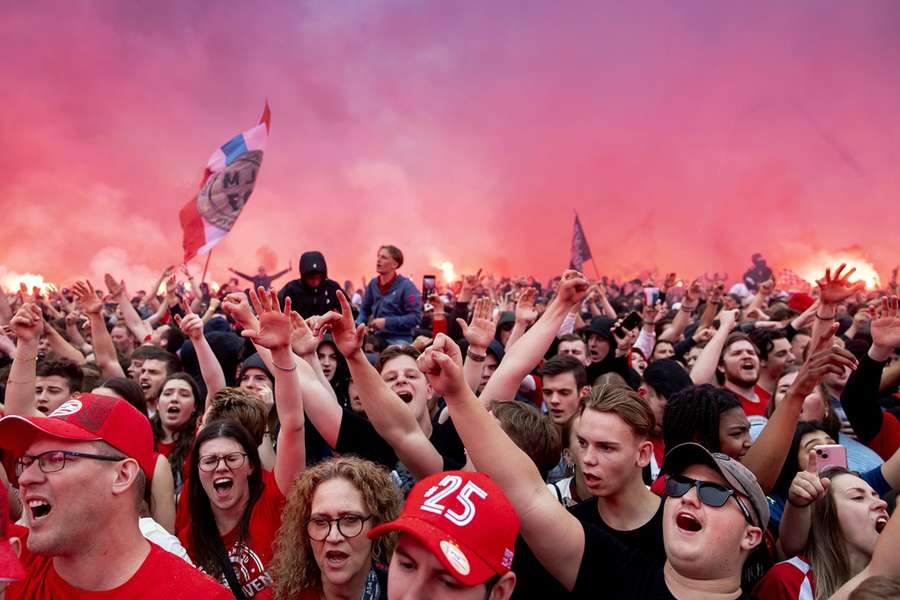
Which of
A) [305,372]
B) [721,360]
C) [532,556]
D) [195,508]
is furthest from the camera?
[721,360]

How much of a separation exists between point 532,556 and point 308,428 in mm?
2164

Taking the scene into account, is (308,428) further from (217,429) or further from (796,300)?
(796,300)

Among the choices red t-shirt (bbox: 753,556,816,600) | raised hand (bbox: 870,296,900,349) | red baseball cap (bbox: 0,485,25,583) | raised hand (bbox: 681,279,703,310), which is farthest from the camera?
raised hand (bbox: 681,279,703,310)

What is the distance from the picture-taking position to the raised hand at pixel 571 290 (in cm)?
325

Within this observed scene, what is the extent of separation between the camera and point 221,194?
10453 millimetres

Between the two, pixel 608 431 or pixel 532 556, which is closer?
pixel 532 556

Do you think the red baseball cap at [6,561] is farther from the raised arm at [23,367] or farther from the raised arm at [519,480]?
the raised arm at [23,367]

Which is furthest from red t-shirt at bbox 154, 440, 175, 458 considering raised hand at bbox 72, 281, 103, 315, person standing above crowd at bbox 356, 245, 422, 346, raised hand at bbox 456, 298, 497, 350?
person standing above crowd at bbox 356, 245, 422, 346

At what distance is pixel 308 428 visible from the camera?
13.4 ft

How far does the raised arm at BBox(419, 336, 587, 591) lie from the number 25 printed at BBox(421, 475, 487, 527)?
257mm

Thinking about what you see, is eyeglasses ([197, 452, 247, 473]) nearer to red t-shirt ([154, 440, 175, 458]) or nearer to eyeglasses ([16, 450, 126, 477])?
eyeglasses ([16, 450, 126, 477])

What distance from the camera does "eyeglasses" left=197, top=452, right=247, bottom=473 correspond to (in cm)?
307

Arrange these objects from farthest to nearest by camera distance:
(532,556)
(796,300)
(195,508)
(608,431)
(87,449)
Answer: (796,300) < (195,508) < (608,431) < (532,556) < (87,449)

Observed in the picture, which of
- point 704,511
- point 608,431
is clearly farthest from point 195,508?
point 704,511
